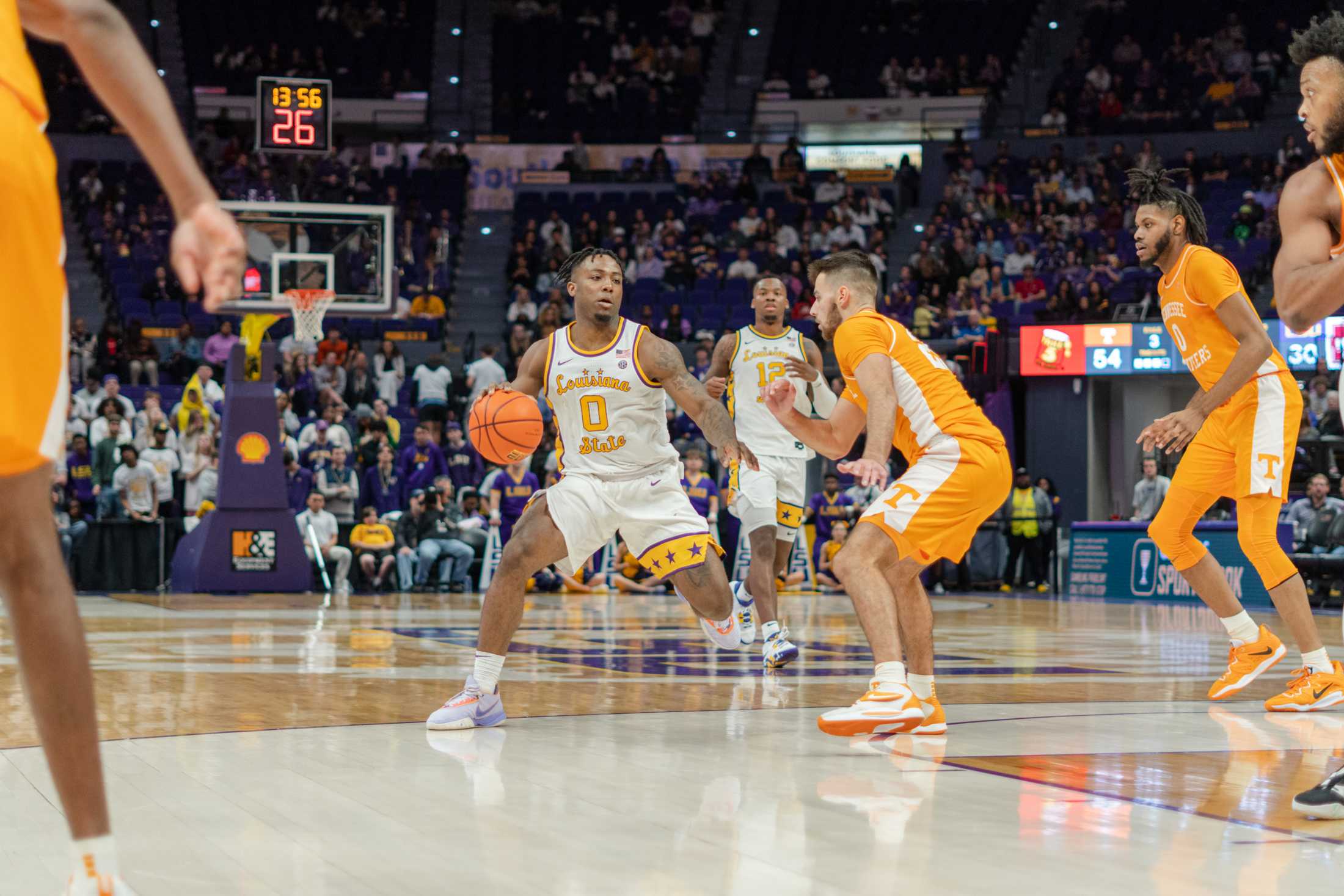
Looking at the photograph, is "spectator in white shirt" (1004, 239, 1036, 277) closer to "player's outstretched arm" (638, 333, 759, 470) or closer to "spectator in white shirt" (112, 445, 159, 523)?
"spectator in white shirt" (112, 445, 159, 523)

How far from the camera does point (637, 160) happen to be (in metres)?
28.1

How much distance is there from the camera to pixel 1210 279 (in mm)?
6414

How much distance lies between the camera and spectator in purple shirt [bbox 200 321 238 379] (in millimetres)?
19852

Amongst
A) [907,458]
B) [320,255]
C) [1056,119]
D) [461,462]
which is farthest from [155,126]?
[1056,119]

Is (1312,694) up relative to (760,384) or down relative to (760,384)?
down

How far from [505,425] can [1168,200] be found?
3.08 metres

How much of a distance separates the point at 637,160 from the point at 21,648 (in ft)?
86.6

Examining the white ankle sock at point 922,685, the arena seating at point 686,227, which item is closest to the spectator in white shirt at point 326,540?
the arena seating at point 686,227

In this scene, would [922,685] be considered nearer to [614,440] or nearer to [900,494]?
[900,494]

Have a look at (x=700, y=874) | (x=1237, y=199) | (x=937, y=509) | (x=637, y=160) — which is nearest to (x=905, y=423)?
(x=937, y=509)

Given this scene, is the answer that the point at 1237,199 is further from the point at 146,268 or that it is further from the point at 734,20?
the point at 146,268

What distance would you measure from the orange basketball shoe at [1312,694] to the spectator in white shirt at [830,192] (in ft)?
70.4

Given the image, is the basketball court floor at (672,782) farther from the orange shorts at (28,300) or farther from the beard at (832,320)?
the beard at (832,320)

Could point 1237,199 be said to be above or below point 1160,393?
above
